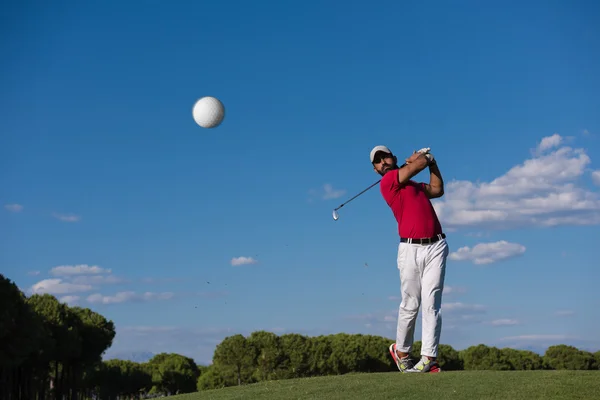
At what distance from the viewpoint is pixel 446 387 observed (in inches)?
503

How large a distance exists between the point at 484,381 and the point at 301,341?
62445 mm

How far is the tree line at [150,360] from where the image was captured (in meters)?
35.5

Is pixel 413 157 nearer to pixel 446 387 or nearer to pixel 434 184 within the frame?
pixel 434 184

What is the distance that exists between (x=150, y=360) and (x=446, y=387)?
299 feet

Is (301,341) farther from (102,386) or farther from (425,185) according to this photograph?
(425,185)

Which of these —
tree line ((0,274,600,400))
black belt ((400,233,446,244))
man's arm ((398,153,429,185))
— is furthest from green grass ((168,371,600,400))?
tree line ((0,274,600,400))

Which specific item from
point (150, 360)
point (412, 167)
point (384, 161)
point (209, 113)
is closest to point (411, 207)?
point (412, 167)

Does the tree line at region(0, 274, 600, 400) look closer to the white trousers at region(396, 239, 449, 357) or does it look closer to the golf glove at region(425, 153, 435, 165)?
the white trousers at region(396, 239, 449, 357)

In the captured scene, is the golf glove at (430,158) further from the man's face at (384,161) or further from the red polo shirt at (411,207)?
the man's face at (384,161)

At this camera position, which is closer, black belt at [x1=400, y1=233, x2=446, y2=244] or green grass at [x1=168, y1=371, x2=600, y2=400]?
green grass at [x1=168, y1=371, x2=600, y2=400]

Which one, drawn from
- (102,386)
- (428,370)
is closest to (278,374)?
(102,386)

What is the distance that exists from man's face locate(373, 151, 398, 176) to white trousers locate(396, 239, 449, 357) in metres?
1.63

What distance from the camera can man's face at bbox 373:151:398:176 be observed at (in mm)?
14750

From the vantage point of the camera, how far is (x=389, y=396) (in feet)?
40.8
